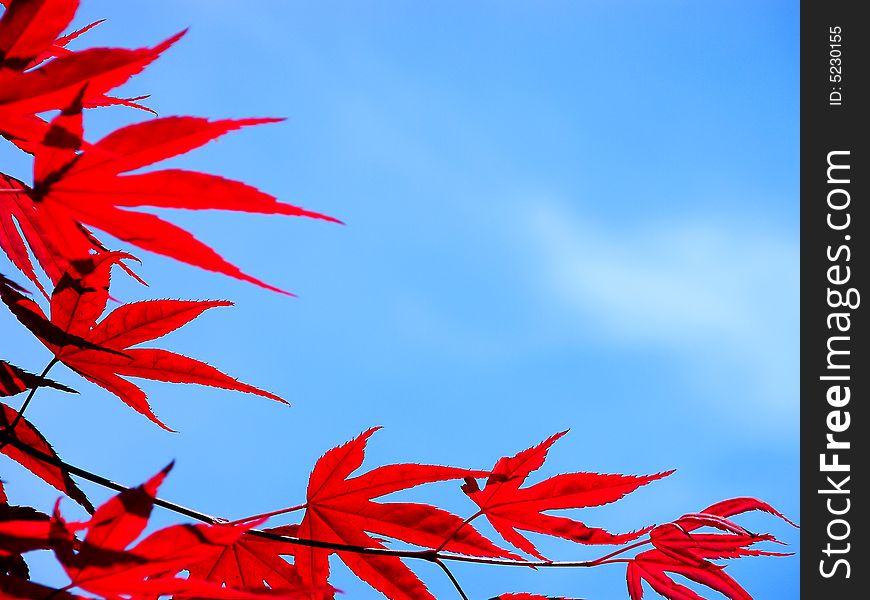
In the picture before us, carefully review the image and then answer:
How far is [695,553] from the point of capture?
98cm

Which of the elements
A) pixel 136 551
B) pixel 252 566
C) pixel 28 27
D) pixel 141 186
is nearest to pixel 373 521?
pixel 252 566

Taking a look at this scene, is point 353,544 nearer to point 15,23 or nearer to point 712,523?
point 712,523

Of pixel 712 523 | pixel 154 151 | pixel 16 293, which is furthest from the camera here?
pixel 712 523

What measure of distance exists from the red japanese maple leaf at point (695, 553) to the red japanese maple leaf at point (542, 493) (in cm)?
Answer: 5

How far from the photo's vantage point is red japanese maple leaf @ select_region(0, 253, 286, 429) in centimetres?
84

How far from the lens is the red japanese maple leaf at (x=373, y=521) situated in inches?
33.4

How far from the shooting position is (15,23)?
566 millimetres

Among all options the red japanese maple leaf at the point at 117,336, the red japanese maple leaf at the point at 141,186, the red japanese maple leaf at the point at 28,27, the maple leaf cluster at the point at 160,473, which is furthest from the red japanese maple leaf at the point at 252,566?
the red japanese maple leaf at the point at 28,27

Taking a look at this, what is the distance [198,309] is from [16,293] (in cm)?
20

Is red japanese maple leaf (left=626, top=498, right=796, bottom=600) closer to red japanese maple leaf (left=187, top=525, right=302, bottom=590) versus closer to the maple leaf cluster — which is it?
the maple leaf cluster

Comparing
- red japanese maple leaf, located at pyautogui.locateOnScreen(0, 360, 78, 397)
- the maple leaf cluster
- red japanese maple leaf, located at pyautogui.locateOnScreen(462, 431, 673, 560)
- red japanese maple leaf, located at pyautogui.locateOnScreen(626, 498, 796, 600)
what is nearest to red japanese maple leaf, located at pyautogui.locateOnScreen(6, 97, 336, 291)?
the maple leaf cluster

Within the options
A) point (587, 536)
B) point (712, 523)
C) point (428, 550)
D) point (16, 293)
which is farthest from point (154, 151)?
point (712, 523)

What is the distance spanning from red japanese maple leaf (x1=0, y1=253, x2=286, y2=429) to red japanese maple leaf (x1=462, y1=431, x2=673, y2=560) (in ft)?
0.99

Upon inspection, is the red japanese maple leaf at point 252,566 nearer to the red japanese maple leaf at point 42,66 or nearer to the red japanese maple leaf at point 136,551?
the red japanese maple leaf at point 136,551
